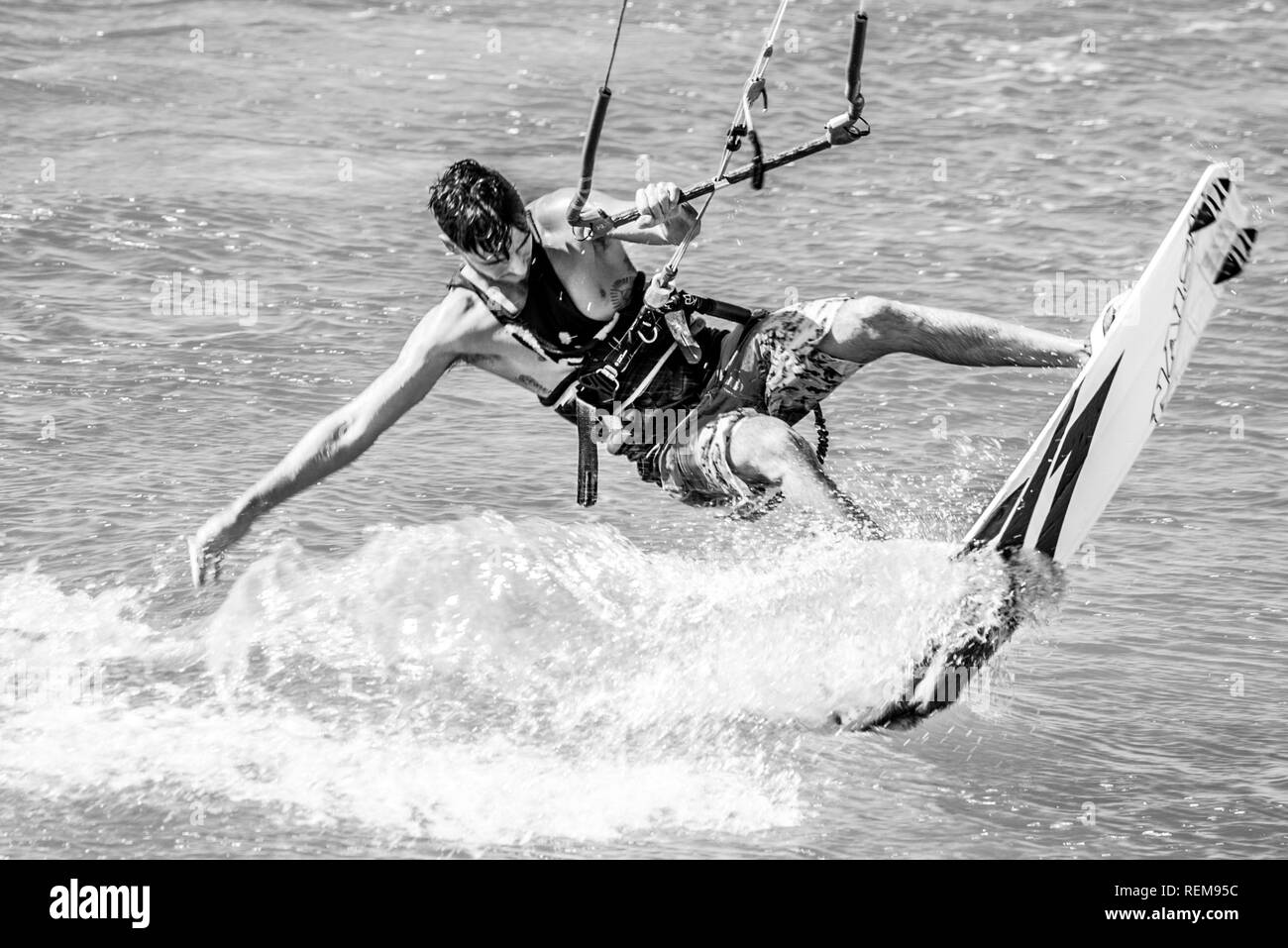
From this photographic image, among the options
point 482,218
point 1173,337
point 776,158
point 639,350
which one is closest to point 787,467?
point 639,350

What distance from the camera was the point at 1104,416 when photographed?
205 inches

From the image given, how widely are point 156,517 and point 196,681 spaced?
1.44 meters

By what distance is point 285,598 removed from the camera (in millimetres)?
6336

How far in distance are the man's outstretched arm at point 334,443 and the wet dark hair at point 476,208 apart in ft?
0.88

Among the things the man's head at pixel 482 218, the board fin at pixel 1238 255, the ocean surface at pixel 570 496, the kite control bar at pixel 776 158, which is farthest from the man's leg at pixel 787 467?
the board fin at pixel 1238 255

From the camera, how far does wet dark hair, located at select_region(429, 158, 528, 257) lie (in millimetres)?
4949

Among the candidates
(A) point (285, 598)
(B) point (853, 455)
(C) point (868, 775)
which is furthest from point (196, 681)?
(B) point (853, 455)

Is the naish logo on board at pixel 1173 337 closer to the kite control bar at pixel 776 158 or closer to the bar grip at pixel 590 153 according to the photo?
the kite control bar at pixel 776 158

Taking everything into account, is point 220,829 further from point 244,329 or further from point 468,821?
point 244,329

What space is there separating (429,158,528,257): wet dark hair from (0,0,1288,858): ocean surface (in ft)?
4.02

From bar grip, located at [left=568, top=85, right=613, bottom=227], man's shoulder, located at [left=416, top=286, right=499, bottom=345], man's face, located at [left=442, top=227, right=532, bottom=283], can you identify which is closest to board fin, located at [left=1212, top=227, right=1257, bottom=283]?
bar grip, located at [left=568, top=85, right=613, bottom=227]

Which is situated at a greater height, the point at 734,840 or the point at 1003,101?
the point at 1003,101

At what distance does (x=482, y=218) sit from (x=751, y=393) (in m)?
1.04

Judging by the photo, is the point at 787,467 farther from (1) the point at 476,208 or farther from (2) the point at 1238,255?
(2) the point at 1238,255
